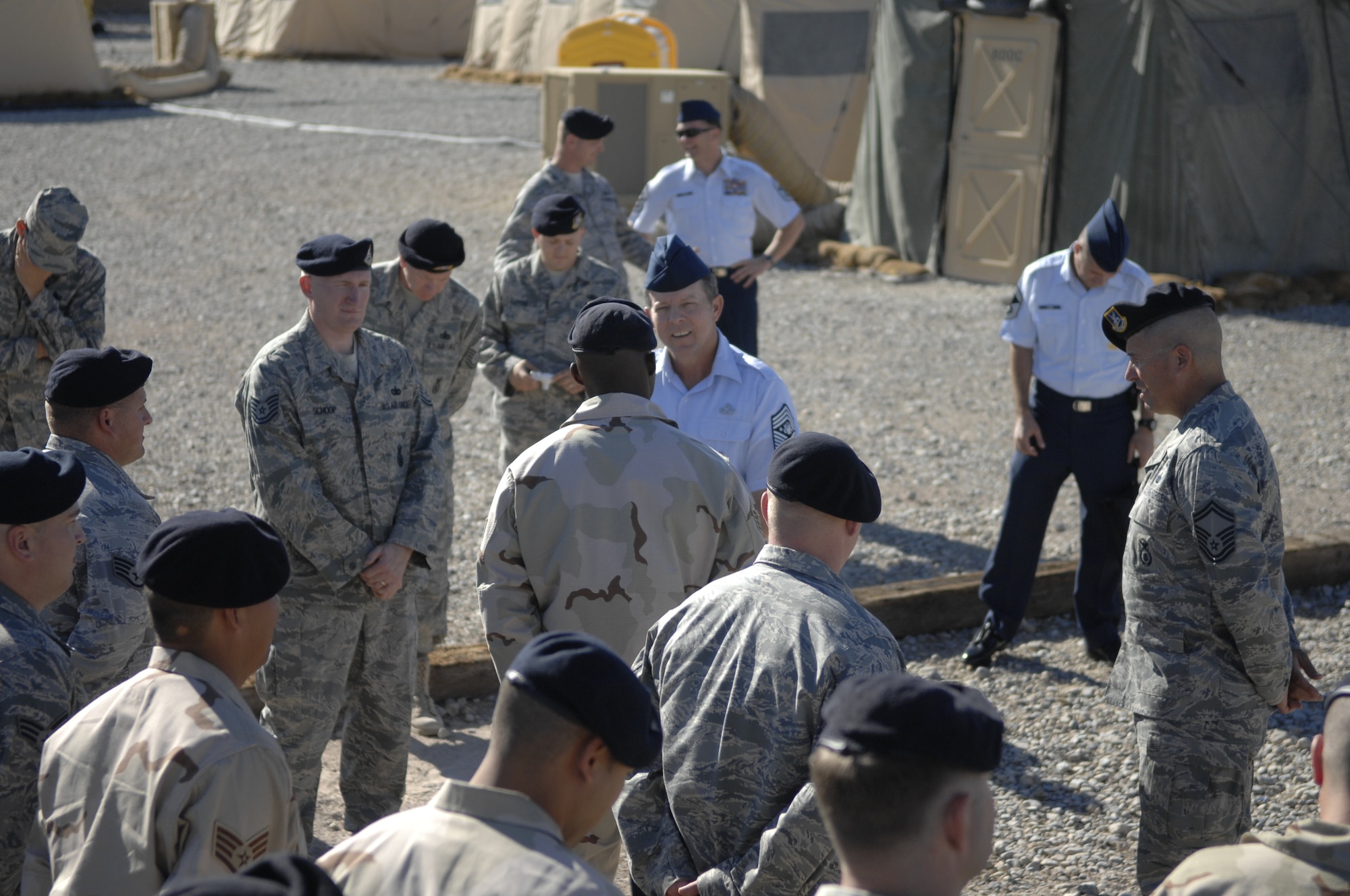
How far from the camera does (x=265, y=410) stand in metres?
4.16

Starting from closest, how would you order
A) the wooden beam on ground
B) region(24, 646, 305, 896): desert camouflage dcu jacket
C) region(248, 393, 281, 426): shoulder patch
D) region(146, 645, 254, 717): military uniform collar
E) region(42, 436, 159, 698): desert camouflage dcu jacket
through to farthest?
region(24, 646, 305, 896): desert camouflage dcu jacket < region(146, 645, 254, 717): military uniform collar < region(42, 436, 159, 698): desert camouflage dcu jacket < region(248, 393, 281, 426): shoulder patch < the wooden beam on ground

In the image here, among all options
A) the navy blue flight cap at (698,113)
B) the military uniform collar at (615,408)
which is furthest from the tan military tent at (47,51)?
the military uniform collar at (615,408)

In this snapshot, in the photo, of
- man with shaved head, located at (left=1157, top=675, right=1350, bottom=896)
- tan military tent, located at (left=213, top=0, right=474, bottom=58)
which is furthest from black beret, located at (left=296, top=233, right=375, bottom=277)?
tan military tent, located at (left=213, top=0, right=474, bottom=58)

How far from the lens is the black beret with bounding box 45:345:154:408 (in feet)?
12.1

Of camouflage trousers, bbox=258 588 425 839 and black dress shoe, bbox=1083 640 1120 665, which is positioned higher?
camouflage trousers, bbox=258 588 425 839

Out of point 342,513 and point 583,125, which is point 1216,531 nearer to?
point 342,513

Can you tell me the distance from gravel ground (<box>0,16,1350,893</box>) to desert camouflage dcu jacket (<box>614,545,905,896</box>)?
2.02m

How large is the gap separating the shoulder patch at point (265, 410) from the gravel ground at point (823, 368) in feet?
5.23

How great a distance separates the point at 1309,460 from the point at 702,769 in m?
7.67

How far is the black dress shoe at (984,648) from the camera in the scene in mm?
5988

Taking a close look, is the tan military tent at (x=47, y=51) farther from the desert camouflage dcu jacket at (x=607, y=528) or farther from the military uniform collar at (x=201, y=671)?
the military uniform collar at (x=201, y=671)

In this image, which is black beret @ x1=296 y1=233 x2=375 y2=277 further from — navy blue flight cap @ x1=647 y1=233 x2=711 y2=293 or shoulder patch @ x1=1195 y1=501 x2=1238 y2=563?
shoulder patch @ x1=1195 y1=501 x2=1238 y2=563

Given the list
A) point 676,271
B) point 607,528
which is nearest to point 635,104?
point 676,271

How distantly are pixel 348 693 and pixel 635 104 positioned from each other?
11323 millimetres
